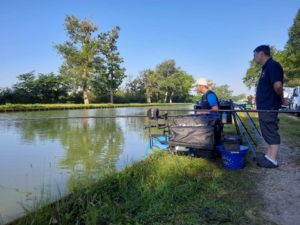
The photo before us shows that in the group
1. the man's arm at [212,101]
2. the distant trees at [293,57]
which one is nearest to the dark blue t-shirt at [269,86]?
the man's arm at [212,101]

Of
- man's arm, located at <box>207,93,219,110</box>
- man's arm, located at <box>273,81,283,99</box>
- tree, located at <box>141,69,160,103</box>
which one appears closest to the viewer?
man's arm, located at <box>273,81,283,99</box>

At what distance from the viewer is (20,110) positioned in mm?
20812

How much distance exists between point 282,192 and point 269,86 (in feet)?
4.63

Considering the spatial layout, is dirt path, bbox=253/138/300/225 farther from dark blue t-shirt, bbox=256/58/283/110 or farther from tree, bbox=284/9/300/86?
tree, bbox=284/9/300/86

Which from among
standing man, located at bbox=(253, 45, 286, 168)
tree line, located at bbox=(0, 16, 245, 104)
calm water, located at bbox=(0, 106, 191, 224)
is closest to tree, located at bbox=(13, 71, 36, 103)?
tree line, located at bbox=(0, 16, 245, 104)

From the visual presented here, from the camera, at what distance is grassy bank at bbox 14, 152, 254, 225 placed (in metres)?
2.00

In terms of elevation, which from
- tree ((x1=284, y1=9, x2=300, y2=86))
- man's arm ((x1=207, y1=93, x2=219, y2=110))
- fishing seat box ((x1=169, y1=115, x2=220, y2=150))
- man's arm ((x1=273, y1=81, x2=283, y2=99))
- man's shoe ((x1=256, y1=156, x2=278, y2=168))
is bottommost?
man's shoe ((x1=256, y1=156, x2=278, y2=168))

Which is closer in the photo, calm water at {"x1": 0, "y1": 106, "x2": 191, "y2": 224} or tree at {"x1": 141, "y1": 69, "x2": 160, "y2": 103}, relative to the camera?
calm water at {"x1": 0, "y1": 106, "x2": 191, "y2": 224}

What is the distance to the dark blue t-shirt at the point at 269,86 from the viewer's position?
3.09 m

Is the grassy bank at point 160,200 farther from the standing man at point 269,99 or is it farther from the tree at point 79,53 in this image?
the tree at point 79,53

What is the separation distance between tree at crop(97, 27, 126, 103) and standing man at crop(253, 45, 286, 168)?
33.6 metres

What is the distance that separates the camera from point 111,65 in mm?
38781

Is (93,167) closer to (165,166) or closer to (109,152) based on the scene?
(109,152)

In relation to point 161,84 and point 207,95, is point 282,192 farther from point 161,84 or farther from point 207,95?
point 161,84
